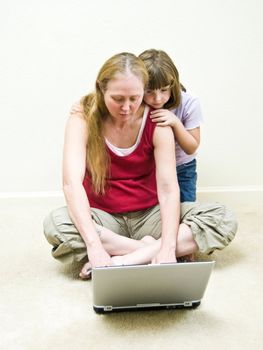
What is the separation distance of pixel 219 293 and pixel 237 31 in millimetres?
942

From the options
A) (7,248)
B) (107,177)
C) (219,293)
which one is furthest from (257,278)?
(7,248)

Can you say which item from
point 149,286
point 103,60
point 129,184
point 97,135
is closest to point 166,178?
point 129,184

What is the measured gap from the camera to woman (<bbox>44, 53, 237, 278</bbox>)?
1300mm

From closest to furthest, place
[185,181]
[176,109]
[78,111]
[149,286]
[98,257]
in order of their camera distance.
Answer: [149,286], [98,257], [78,111], [176,109], [185,181]

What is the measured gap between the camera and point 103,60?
1.70 metres

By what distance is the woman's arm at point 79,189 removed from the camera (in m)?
1.26

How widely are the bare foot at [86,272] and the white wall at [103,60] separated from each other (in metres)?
0.57

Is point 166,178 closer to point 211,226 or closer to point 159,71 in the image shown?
point 211,226

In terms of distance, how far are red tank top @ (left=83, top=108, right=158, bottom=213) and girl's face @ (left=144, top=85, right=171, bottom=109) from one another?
4.2 inches

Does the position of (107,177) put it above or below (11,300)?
above

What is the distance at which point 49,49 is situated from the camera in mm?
1687

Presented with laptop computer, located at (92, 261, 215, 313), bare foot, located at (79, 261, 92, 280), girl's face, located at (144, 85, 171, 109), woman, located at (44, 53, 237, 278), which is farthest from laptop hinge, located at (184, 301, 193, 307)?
girl's face, located at (144, 85, 171, 109)

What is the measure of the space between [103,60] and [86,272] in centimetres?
77

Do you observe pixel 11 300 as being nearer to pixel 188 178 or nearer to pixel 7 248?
pixel 7 248
